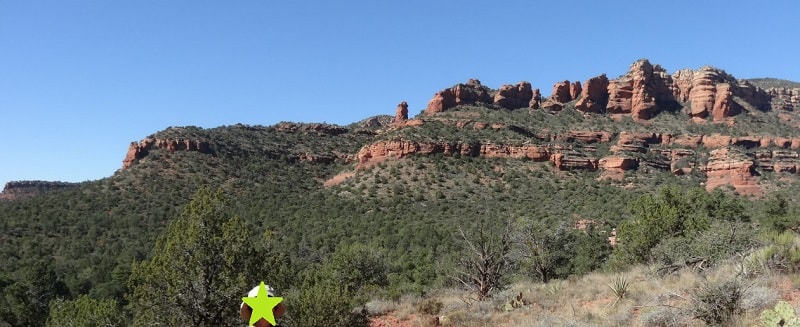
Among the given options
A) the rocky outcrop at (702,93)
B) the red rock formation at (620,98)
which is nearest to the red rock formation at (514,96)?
the red rock formation at (620,98)

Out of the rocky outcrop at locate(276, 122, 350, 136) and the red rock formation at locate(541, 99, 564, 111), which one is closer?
the rocky outcrop at locate(276, 122, 350, 136)

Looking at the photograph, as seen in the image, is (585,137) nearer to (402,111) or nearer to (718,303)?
(402,111)

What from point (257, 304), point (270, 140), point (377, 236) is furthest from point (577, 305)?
point (270, 140)

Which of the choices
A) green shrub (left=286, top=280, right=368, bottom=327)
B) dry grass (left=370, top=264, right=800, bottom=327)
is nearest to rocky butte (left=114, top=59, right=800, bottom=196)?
dry grass (left=370, top=264, right=800, bottom=327)

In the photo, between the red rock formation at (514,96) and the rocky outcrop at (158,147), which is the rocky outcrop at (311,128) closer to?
the rocky outcrop at (158,147)

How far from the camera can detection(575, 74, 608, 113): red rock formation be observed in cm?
8738

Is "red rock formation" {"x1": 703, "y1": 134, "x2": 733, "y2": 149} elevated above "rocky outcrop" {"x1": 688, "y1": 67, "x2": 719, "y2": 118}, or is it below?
below

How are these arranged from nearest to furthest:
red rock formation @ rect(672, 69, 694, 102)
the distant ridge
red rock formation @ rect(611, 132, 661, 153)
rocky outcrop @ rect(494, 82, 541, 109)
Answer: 1. red rock formation @ rect(611, 132, 661, 153)
2. rocky outcrop @ rect(494, 82, 541, 109)
3. red rock formation @ rect(672, 69, 694, 102)
4. the distant ridge

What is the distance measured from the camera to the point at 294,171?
71.6 metres

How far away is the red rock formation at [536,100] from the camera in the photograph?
293 feet

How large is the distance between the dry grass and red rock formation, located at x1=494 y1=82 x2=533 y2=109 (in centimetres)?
7441

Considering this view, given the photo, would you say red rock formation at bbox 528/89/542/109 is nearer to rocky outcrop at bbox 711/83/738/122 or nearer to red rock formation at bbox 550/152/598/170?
red rock formation at bbox 550/152/598/170

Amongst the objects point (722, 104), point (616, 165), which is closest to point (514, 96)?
point (616, 165)

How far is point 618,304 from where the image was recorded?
10289 mm
